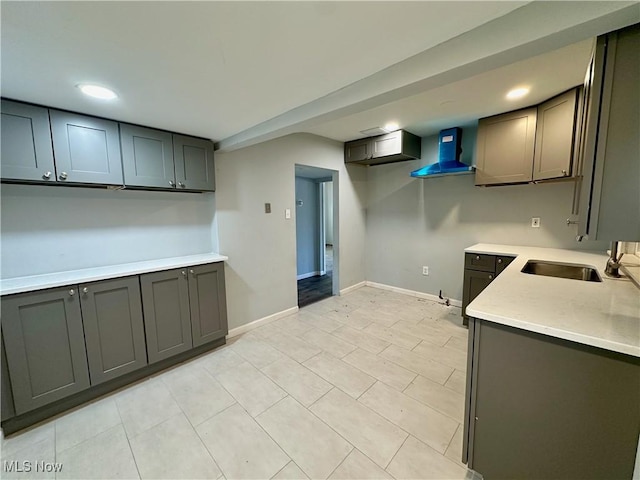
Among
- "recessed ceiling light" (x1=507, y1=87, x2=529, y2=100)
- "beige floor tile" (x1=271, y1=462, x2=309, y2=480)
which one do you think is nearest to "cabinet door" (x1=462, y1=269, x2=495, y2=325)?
"recessed ceiling light" (x1=507, y1=87, x2=529, y2=100)

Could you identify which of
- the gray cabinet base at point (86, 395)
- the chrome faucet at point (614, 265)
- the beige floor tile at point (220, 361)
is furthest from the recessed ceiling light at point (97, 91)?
the chrome faucet at point (614, 265)

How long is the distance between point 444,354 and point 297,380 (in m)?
1.41

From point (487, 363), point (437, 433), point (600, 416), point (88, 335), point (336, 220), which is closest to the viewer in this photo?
point (600, 416)

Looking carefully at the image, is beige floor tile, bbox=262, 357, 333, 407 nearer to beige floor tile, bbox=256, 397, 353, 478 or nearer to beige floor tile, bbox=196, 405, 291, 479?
beige floor tile, bbox=256, 397, 353, 478

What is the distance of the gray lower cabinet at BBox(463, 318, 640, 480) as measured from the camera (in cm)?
99

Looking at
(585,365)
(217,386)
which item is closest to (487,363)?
(585,365)

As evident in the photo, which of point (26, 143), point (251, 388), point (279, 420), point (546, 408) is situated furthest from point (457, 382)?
point (26, 143)

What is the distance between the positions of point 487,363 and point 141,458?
77.2 inches

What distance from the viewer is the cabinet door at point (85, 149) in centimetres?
181

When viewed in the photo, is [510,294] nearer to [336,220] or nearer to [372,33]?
[372,33]

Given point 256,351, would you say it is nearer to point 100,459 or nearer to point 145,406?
point 145,406

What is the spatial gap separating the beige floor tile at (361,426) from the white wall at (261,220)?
1515mm

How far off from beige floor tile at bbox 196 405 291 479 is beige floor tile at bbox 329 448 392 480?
30cm

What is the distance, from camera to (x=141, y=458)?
1.49 m
